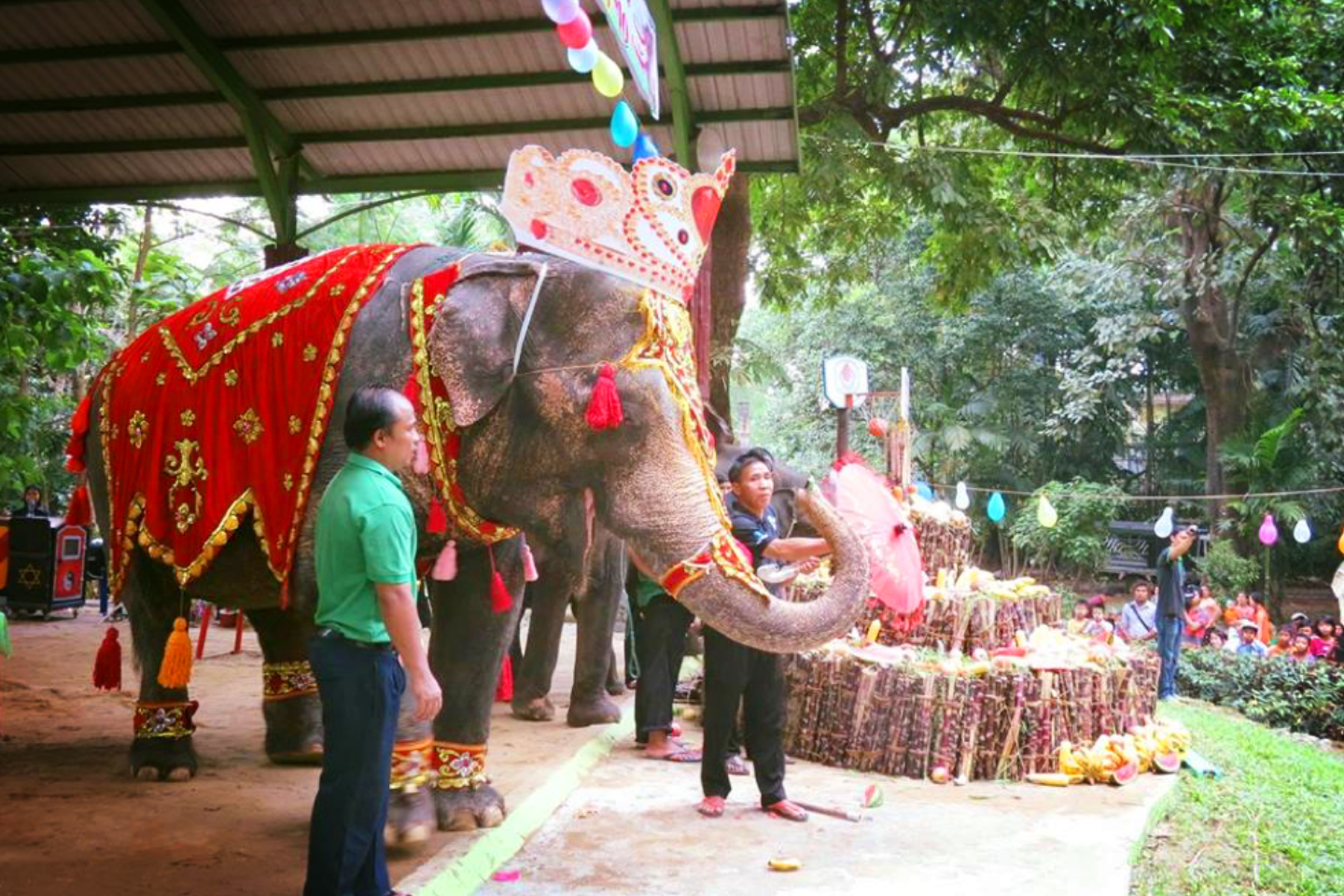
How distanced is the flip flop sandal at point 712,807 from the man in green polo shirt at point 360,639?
6.95 feet

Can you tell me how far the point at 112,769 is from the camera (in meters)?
Result: 5.52

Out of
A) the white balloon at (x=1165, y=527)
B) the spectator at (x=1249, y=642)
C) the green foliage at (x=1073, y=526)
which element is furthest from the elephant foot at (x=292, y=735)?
the green foliage at (x=1073, y=526)

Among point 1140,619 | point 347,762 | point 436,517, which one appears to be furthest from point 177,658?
point 1140,619

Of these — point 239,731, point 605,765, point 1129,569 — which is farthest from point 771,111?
point 1129,569

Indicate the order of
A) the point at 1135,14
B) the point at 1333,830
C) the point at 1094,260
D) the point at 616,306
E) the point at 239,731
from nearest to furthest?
1. the point at 616,306
2. the point at 1333,830
3. the point at 239,731
4. the point at 1135,14
5. the point at 1094,260

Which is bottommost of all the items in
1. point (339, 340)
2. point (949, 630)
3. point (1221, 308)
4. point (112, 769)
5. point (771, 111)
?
point (112, 769)

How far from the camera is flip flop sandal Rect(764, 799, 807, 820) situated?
5.30 meters

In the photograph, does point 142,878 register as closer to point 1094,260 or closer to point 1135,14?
point 1135,14

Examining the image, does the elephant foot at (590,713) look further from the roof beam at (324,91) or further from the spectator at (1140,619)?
the spectator at (1140,619)

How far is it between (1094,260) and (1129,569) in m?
6.50

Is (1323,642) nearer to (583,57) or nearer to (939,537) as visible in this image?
(939,537)

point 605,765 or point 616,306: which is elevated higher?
point 616,306

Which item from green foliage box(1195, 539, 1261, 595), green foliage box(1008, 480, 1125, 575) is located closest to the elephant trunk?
green foliage box(1195, 539, 1261, 595)

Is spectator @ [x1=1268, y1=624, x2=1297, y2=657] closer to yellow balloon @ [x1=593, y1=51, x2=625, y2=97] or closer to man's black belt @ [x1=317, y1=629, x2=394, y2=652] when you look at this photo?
yellow balloon @ [x1=593, y1=51, x2=625, y2=97]
